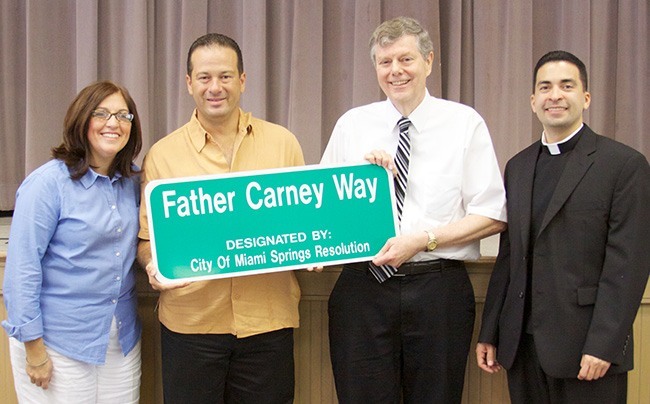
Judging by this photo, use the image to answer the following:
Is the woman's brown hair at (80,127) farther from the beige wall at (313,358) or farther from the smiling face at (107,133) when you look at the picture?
the beige wall at (313,358)

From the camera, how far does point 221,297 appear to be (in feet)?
6.47

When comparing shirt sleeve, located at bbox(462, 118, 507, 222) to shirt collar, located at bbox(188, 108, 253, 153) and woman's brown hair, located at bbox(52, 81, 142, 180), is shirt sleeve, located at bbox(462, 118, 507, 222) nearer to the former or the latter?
shirt collar, located at bbox(188, 108, 253, 153)

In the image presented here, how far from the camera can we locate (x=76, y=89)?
3305 mm

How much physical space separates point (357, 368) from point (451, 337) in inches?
11.9

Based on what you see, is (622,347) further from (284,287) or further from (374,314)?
(284,287)

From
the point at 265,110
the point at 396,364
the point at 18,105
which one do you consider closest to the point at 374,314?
the point at 396,364

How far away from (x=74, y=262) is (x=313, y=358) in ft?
3.06

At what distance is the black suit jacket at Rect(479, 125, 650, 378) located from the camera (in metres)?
1.74

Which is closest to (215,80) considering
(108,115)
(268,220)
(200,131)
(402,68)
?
(200,131)

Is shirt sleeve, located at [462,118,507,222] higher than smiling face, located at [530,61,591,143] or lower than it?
lower

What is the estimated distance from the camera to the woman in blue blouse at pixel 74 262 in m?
1.82

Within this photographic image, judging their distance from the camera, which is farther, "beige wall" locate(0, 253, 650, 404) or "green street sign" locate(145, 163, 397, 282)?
"beige wall" locate(0, 253, 650, 404)

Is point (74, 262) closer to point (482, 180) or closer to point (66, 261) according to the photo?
point (66, 261)

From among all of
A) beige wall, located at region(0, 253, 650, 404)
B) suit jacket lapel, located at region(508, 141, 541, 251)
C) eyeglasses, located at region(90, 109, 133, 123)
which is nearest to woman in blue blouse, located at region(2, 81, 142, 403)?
eyeglasses, located at region(90, 109, 133, 123)
